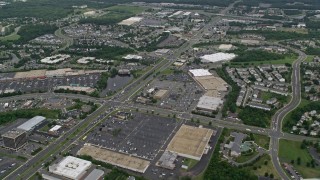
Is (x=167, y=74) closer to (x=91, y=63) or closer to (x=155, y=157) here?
(x=91, y=63)

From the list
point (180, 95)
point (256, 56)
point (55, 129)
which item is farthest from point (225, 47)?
point (55, 129)

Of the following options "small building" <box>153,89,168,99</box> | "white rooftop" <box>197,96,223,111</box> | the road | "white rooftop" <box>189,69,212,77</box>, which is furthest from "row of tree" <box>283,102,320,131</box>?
the road

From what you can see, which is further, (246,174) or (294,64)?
(294,64)

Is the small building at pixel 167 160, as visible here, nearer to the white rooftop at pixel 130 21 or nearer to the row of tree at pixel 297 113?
the row of tree at pixel 297 113

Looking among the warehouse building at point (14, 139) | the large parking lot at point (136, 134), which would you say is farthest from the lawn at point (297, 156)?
the warehouse building at point (14, 139)

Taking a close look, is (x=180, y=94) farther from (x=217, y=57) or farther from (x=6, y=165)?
(x=6, y=165)

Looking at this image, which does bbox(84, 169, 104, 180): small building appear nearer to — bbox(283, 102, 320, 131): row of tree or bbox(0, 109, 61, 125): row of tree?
bbox(0, 109, 61, 125): row of tree

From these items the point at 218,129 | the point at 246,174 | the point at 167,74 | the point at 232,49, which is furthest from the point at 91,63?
the point at 246,174
